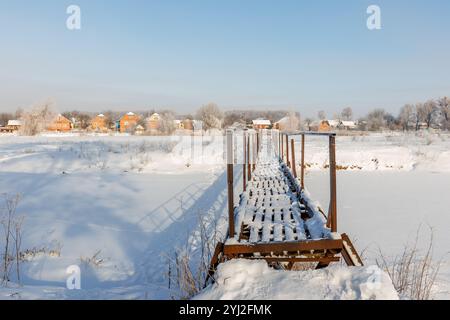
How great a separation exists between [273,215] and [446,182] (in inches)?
502

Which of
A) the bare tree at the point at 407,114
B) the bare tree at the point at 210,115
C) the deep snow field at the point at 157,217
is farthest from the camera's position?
the bare tree at the point at 407,114

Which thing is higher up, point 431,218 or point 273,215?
point 273,215

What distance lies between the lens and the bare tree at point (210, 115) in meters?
53.6

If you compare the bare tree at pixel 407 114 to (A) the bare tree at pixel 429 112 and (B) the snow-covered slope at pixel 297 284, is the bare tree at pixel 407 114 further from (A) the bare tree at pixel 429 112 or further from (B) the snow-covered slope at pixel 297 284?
(B) the snow-covered slope at pixel 297 284

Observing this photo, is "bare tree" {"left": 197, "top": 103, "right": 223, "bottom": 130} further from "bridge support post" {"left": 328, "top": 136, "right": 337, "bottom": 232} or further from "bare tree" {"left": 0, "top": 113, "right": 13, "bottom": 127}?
"bare tree" {"left": 0, "top": 113, "right": 13, "bottom": 127}

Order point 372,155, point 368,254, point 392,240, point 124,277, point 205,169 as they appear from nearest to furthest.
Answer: point 124,277, point 368,254, point 392,240, point 205,169, point 372,155

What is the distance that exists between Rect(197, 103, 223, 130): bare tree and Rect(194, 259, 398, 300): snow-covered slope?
5056 centimetres

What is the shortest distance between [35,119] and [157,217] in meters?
48.8

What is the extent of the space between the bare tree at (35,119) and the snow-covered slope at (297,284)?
177 feet

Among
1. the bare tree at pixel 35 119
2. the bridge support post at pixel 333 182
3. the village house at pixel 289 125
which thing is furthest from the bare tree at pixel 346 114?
the bridge support post at pixel 333 182

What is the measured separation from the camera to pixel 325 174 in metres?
17.4
